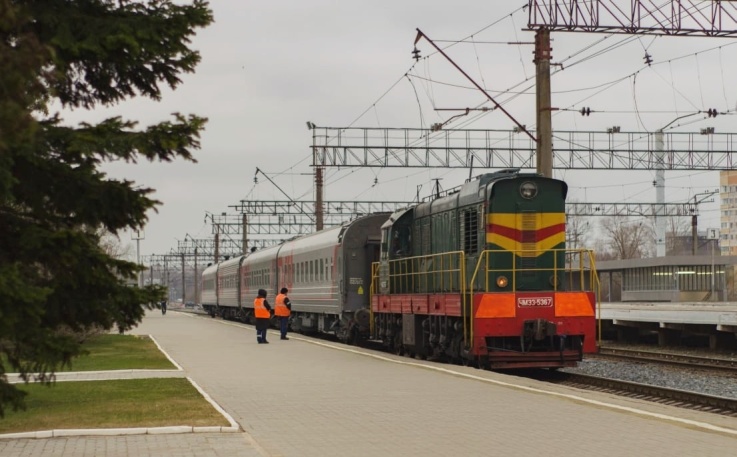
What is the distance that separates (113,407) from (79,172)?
6966mm

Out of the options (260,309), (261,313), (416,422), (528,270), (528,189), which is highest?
(528,189)

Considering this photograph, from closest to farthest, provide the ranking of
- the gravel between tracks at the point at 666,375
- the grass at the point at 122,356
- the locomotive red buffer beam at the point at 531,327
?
1. the gravel between tracks at the point at 666,375
2. the locomotive red buffer beam at the point at 531,327
3. the grass at the point at 122,356

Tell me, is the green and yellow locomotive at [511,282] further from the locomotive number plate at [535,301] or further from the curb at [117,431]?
the curb at [117,431]

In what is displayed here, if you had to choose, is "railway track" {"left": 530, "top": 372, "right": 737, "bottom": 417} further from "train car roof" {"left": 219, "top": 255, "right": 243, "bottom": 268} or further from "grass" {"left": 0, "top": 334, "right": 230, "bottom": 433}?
"train car roof" {"left": 219, "top": 255, "right": 243, "bottom": 268}

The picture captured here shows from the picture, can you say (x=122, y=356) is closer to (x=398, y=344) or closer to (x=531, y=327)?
(x=398, y=344)

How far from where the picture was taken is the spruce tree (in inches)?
260

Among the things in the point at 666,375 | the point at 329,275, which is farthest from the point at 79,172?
the point at 329,275

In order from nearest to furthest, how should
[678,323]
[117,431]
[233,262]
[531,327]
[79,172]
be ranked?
[79,172]
[117,431]
[531,327]
[678,323]
[233,262]

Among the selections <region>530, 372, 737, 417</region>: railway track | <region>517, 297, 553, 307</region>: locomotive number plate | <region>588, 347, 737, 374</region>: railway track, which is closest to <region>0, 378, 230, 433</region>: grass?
<region>517, 297, 553, 307</region>: locomotive number plate

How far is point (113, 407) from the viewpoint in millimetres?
13172

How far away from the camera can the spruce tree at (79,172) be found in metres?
6.61

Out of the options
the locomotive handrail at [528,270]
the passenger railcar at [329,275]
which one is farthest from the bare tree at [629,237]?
the locomotive handrail at [528,270]

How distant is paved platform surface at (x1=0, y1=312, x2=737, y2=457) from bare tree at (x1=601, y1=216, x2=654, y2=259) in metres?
105

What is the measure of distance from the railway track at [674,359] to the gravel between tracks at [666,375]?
12.6 inches
